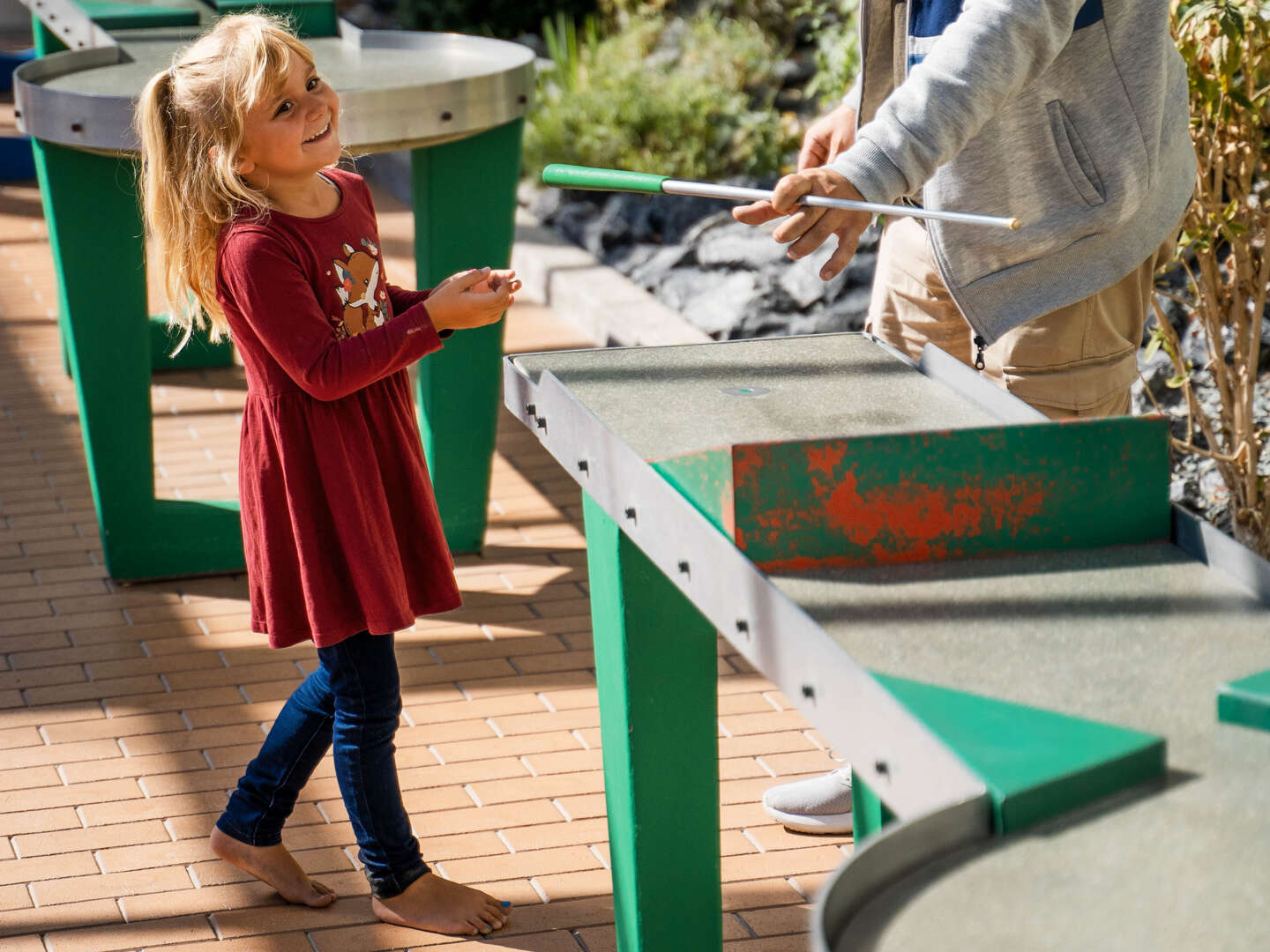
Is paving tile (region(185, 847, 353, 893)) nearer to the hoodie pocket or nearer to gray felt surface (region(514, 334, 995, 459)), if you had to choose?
gray felt surface (region(514, 334, 995, 459))

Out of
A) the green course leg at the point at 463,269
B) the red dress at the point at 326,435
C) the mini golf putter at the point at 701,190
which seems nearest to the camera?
the mini golf putter at the point at 701,190

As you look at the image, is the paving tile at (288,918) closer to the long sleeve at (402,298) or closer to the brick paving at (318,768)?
the brick paving at (318,768)

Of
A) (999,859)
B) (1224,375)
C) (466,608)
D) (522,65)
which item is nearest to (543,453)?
(466,608)

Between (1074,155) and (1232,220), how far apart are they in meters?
1.24

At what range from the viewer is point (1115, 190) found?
2209mm

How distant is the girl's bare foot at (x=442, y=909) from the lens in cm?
234

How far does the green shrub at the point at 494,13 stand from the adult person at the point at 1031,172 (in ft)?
25.5

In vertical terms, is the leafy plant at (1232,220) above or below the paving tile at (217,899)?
above

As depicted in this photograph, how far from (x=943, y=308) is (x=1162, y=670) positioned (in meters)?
1.32

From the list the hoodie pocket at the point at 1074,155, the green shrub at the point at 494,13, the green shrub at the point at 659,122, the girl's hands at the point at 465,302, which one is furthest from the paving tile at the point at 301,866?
the green shrub at the point at 494,13

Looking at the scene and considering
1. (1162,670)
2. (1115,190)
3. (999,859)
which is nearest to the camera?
(999,859)

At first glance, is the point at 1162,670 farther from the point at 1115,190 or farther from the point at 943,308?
the point at 943,308

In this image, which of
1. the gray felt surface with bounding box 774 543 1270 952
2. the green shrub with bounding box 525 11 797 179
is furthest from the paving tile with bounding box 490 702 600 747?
the green shrub with bounding box 525 11 797 179

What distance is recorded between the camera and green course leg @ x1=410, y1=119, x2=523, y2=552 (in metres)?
3.47
